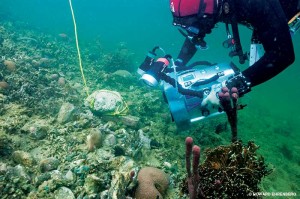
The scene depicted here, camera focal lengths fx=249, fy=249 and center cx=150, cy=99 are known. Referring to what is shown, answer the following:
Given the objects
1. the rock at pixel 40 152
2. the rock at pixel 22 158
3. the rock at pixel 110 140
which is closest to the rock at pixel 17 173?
the rock at pixel 22 158

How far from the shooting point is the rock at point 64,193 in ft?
11.0

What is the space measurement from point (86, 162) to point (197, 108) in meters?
2.87

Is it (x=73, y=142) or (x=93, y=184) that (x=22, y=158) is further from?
(x=93, y=184)

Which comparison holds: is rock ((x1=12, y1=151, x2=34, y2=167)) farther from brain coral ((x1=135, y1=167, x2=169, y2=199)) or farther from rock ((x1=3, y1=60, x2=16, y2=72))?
rock ((x1=3, y1=60, x2=16, y2=72))

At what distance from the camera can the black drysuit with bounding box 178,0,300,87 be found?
374 cm

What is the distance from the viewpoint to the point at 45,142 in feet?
16.3

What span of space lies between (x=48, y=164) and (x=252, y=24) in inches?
159

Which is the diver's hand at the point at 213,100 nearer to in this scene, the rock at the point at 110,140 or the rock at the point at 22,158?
the rock at the point at 110,140

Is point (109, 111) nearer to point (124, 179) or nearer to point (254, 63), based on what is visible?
point (124, 179)

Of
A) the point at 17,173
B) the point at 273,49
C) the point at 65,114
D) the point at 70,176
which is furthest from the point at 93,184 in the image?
the point at 273,49

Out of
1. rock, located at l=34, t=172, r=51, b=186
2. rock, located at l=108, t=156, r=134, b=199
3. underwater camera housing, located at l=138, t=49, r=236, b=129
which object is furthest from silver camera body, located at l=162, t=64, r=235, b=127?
rock, located at l=34, t=172, r=51, b=186

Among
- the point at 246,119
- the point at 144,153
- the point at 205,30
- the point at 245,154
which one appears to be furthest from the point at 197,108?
the point at 246,119

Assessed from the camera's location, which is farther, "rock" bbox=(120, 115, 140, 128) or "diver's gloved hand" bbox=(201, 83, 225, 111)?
"rock" bbox=(120, 115, 140, 128)

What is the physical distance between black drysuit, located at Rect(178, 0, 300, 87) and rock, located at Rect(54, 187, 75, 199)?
3305 millimetres
